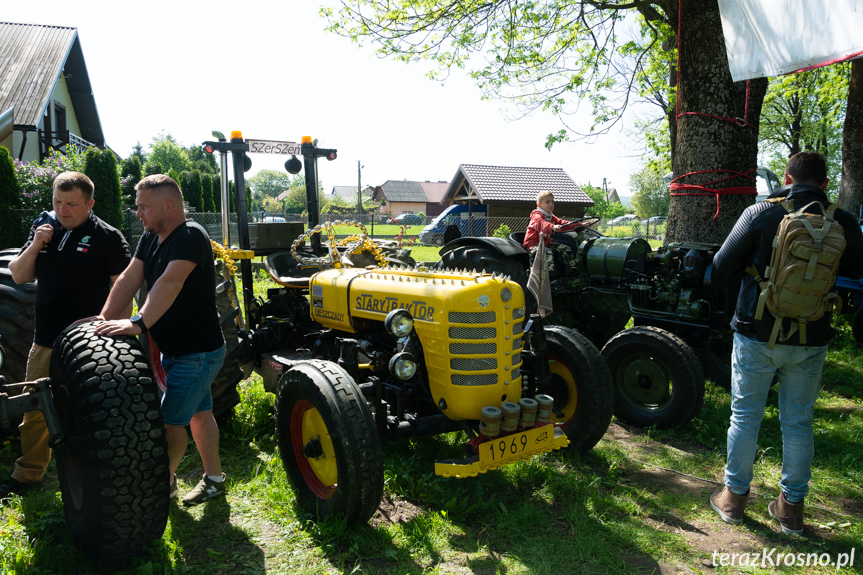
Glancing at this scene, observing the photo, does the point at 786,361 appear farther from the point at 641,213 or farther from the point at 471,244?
the point at 641,213

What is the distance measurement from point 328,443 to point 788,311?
7.81 ft

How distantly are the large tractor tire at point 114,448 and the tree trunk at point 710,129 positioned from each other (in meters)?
5.05

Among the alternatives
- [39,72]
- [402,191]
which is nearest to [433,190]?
[402,191]

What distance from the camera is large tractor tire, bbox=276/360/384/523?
2.71m

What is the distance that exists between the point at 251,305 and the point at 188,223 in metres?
1.85

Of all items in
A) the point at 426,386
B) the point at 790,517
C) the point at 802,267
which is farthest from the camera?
the point at 426,386

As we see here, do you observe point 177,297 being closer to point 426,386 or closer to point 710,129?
point 426,386

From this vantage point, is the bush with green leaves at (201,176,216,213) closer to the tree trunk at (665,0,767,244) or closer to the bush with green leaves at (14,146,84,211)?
the bush with green leaves at (14,146,84,211)

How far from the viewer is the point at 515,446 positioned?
2977 mm

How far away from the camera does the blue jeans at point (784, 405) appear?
296 centimetres

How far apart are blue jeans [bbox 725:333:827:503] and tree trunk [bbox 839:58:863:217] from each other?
23.9 feet

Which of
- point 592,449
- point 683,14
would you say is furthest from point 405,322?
point 683,14

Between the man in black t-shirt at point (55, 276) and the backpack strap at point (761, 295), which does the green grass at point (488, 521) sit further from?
the backpack strap at point (761, 295)

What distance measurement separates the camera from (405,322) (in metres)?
3.06
